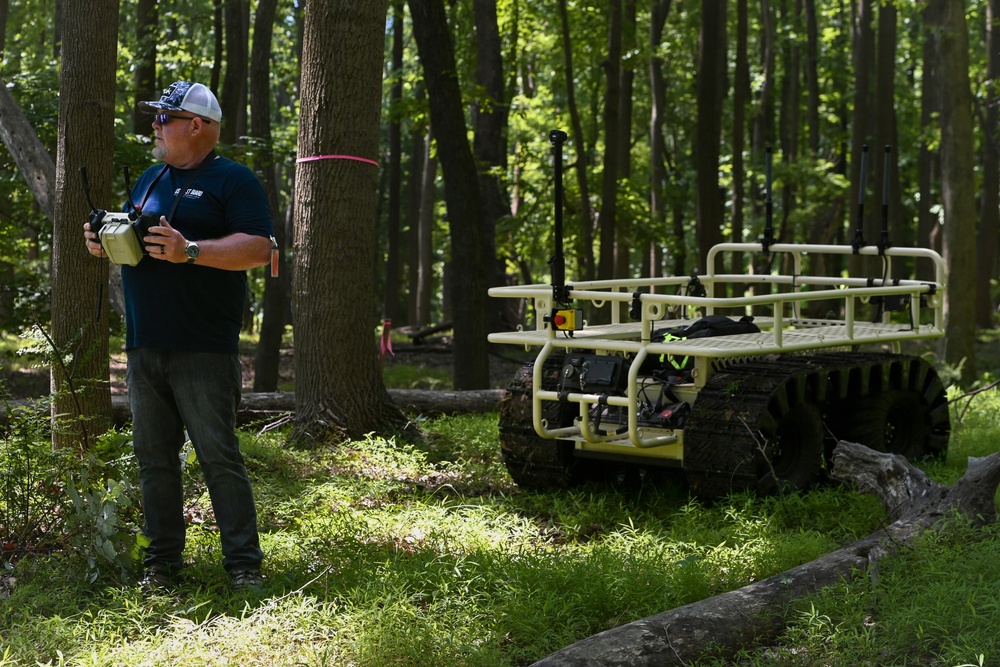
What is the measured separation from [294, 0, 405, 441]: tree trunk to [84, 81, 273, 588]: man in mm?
3247

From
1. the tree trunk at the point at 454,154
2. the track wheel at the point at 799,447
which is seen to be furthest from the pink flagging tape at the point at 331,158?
the track wheel at the point at 799,447

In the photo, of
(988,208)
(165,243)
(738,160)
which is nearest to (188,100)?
(165,243)

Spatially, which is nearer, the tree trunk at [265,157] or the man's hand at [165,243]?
the man's hand at [165,243]

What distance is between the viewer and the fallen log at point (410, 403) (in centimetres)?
994

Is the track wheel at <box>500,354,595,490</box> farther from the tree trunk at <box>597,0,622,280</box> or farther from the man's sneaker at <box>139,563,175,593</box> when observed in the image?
the tree trunk at <box>597,0,622,280</box>

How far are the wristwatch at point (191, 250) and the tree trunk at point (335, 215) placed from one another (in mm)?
3668

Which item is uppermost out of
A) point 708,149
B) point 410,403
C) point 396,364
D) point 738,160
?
point 738,160

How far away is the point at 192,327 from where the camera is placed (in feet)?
17.2

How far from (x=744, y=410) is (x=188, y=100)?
354 cm

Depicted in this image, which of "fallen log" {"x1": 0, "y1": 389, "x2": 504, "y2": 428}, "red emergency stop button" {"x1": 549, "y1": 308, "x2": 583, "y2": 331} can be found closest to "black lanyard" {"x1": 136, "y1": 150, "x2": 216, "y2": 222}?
"red emergency stop button" {"x1": 549, "y1": 308, "x2": 583, "y2": 331}

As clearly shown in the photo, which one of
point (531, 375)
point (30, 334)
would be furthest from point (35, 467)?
point (531, 375)

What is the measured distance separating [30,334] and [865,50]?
22.0 m

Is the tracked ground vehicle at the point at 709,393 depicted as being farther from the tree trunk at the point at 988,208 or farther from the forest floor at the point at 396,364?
the tree trunk at the point at 988,208

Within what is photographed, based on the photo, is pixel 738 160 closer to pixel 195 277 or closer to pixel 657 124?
pixel 657 124
